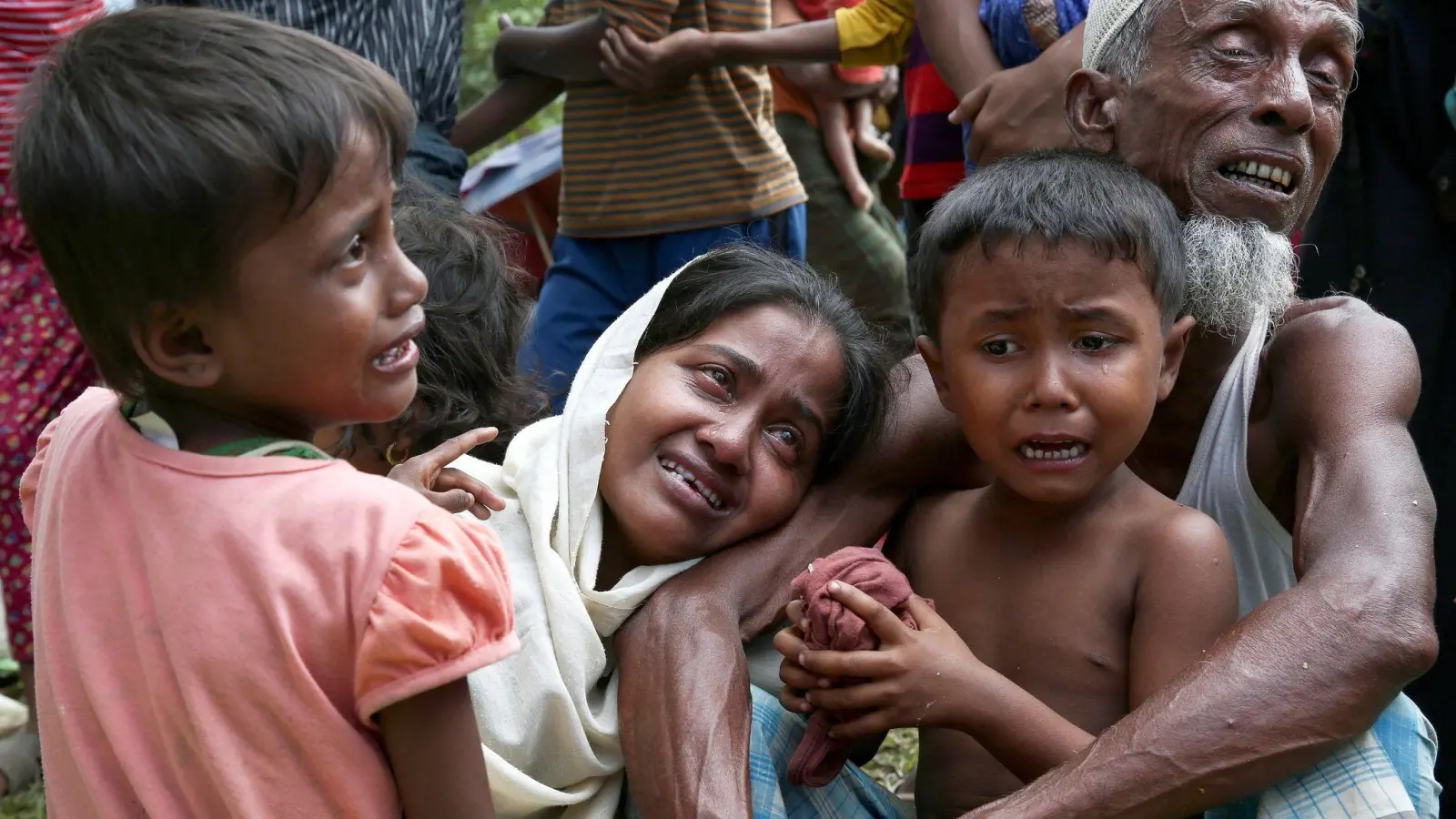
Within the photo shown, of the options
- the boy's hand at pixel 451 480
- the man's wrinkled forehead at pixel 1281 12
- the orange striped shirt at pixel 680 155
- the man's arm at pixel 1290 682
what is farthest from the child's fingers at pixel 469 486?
the orange striped shirt at pixel 680 155

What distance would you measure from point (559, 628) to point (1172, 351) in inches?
42.2

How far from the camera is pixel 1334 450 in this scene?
7.28 ft

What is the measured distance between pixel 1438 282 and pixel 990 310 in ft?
7.19

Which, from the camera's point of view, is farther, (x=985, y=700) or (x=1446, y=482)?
(x=1446, y=482)

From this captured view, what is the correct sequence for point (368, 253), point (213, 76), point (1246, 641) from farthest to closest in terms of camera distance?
point (1246, 641) → point (368, 253) → point (213, 76)

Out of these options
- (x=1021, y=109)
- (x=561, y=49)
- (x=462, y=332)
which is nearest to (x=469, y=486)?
(x=462, y=332)

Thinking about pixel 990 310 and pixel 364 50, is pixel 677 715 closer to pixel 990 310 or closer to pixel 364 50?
pixel 990 310

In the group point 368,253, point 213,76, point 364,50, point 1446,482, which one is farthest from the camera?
point 364,50

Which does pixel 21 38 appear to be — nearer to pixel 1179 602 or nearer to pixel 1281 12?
pixel 1281 12

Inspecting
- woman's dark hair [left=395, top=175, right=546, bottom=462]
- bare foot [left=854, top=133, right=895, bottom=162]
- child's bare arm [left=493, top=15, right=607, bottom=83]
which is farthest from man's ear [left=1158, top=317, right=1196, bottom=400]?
bare foot [left=854, top=133, right=895, bottom=162]

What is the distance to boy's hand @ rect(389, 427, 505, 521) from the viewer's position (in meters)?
2.23

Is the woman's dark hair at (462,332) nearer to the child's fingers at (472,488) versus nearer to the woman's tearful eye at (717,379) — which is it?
the child's fingers at (472,488)

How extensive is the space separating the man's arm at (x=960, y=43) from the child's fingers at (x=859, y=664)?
183 cm

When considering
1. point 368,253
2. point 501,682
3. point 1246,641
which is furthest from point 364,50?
point 1246,641
